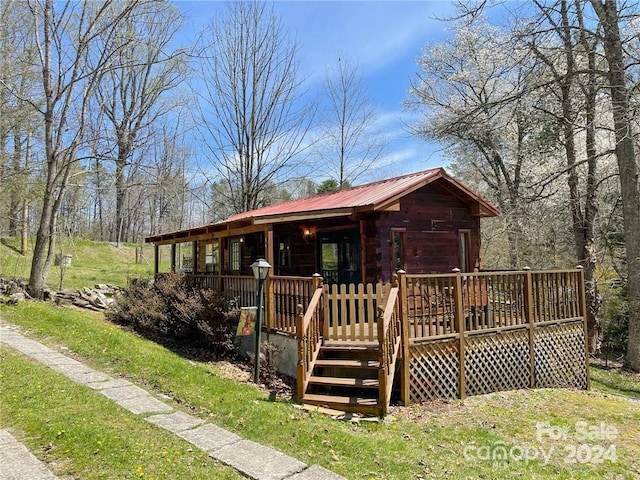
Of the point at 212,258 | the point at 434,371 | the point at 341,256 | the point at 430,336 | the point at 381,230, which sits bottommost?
the point at 434,371

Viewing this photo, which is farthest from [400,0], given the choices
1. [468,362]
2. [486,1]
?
[468,362]

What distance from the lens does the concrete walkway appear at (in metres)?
3.92

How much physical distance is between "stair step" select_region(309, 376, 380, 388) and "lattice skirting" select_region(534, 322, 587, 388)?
A: 3.92 m

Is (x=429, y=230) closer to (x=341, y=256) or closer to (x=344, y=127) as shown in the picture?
(x=341, y=256)

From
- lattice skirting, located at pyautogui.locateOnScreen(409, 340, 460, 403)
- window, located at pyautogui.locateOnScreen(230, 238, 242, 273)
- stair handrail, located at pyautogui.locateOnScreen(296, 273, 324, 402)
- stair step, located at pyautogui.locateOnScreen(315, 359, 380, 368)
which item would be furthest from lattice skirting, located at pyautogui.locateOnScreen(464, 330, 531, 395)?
window, located at pyautogui.locateOnScreen(230, 238, 242, 273)

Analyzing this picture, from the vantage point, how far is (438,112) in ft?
62.6

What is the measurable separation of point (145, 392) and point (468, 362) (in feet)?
17.9

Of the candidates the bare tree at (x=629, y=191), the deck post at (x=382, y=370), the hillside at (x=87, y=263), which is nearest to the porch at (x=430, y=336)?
the deck post at (x=382, y=370)

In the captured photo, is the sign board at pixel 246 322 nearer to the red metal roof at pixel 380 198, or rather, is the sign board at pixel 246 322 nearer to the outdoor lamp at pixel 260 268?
the outdoor lamp at pixel 260 268

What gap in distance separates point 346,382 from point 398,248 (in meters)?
4.29

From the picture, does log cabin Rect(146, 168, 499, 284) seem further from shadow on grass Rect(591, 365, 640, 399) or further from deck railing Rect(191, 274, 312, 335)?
shadow on grass Rect(591, 365, 640, 399)

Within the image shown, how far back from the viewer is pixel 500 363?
7.74 meters

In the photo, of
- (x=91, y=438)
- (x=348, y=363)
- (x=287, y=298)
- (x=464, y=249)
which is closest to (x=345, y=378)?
(x=348, y=363)

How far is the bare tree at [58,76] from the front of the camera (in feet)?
38.8
